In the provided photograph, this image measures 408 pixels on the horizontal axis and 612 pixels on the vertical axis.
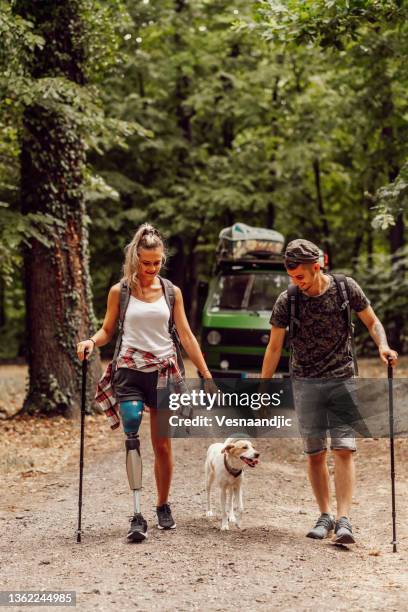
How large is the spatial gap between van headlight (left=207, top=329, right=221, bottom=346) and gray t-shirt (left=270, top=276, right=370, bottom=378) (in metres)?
7.65

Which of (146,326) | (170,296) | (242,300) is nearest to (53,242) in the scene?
(242,300)

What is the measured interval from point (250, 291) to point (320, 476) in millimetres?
8086

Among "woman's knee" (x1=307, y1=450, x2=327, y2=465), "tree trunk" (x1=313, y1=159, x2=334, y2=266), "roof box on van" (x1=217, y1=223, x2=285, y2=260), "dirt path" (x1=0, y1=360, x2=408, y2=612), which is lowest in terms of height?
"dirt path" (x1=0, y1=360, x2=408, y2=612)

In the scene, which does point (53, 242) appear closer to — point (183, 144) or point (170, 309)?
point (170, 309)

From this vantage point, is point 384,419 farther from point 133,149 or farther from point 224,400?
point 133,149

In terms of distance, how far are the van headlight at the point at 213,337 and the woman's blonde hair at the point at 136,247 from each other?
782 centimetres

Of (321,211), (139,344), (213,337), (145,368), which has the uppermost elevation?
(321,211)

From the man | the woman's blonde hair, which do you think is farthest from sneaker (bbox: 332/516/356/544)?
the woman's blonde hair

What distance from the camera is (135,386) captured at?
→ 6.02m

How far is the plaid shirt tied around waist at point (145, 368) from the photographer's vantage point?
5.96m

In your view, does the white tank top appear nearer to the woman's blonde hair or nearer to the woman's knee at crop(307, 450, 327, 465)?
the woman's blonde hair

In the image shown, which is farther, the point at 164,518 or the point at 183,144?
the point at 183,144

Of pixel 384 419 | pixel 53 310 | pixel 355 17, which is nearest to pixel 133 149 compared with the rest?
pixel 53 310

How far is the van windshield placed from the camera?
46.3 feet
